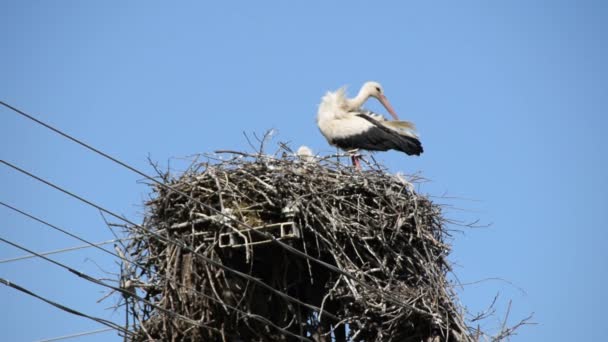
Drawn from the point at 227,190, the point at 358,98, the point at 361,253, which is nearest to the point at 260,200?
the point at 227,190

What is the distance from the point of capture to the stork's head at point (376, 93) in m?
13.6

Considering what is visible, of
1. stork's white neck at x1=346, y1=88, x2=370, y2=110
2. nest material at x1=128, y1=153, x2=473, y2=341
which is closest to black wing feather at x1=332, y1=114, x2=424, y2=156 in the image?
stork's white neck at x1=346, y1=88, x2=370, y2=110

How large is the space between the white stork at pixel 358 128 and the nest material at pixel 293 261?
2850 millimetres

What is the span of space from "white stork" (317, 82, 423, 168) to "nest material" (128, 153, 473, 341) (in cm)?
285

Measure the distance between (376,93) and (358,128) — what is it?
1.37m

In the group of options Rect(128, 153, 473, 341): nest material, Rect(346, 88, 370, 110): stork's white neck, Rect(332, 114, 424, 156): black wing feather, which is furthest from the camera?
Rect(346, 88, 370, 110): stork's white neck

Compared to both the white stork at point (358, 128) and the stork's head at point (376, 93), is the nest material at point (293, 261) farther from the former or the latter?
the stork's head at point (376, 93)

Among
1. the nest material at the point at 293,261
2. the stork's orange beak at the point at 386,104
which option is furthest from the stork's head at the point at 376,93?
the nest material at the point at 293,261

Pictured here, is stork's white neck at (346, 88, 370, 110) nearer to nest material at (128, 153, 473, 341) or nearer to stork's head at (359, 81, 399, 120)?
stork's head at (359, 81, 399, 120)

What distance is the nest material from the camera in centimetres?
836

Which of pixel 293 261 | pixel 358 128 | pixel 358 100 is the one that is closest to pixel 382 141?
pixel 358 128

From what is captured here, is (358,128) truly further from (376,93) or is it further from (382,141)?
(376,93)

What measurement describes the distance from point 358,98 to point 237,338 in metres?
5.60

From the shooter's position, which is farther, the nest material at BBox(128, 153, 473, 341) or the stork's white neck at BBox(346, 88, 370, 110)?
the stork's white neck at BBox(346, 88, 370, 110)
